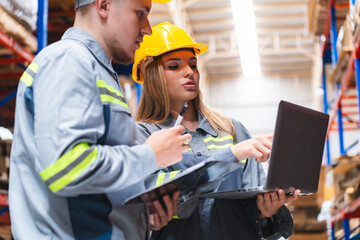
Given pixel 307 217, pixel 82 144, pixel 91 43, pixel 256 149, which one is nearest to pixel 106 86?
pixel 91 43

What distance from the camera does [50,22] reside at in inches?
291

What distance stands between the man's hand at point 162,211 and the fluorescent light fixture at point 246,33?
1139 cm

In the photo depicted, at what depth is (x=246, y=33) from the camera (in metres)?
15.3

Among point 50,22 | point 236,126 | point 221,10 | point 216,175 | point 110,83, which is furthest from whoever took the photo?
point 221,10

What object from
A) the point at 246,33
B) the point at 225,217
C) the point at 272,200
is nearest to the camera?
the point at 272,200

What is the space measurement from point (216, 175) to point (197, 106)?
104 cm

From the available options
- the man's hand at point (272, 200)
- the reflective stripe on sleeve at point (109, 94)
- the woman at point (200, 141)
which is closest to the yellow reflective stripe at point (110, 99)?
the reflective stripe on sleeve at point (109, 94)

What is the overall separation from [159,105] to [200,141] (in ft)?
1.22

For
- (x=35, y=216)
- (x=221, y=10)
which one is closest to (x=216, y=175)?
(x=35, y=216)

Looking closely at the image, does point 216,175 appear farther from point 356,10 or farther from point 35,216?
point 356,10

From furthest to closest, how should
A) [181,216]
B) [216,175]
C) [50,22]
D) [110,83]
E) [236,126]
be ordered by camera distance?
[50,22] → [236,126] → [181,216] → [216,175] → [110,83]

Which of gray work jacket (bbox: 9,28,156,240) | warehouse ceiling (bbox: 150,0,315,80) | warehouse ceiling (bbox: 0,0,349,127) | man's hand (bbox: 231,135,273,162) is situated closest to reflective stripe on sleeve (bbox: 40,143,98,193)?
gray work jacket (bbox: 9,28,156,240)

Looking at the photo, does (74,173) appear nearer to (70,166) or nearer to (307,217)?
(70,166)

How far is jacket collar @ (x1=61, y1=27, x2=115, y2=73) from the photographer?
2086mm
